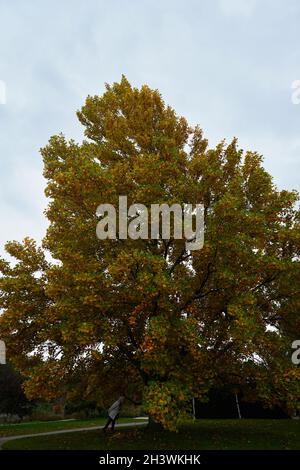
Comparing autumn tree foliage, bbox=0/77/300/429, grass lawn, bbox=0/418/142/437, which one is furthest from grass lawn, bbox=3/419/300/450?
grass lawn, bbox=0/418/142/437

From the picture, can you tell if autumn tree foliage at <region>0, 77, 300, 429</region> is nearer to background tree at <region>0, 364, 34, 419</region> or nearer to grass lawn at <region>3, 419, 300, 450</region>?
grass lawn at <region>3, 419, 300, 450</region>

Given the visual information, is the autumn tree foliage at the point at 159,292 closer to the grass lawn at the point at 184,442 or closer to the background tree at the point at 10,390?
the grass lawn at the point at 184,442

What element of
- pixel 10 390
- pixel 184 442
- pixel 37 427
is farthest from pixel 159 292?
pixel 10 390

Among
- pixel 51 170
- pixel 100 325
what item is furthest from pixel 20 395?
pixel 100 325

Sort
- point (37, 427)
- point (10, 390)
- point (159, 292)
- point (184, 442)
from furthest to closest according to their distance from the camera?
point (10, 390), point (37, 427), point (184, 442), point (159, 292)

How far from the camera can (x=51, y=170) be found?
19.7m

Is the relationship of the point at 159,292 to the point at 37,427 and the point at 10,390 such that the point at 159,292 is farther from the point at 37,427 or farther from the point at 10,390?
the point at 10,390

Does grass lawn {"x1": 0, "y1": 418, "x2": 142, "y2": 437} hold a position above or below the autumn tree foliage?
below

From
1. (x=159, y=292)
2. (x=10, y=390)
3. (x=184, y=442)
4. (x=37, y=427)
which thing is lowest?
(x=37, y=427)

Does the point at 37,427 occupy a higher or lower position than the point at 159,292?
lower

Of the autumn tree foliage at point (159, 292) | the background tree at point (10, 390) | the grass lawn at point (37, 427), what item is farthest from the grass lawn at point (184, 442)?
the background tree at point (10, 390)

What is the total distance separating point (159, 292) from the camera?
13430mm

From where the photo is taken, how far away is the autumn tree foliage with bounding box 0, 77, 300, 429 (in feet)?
43.9
